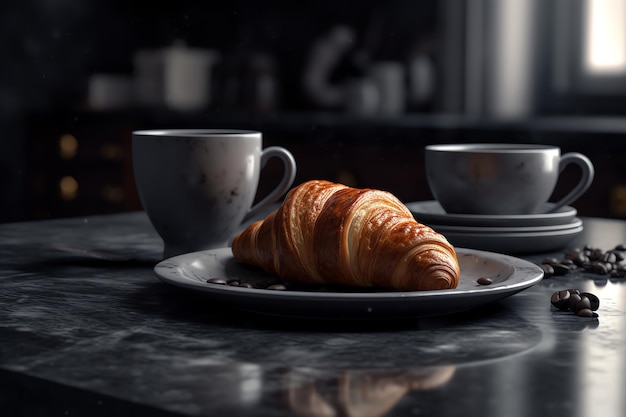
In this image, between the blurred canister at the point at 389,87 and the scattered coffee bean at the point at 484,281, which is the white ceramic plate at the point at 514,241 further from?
the blurred canister at the point at 389,87

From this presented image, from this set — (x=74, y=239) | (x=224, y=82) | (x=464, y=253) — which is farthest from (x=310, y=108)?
(x=464, y=253)

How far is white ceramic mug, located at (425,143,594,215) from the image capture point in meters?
1.04

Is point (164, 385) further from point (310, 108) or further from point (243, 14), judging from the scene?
point (243, 14)

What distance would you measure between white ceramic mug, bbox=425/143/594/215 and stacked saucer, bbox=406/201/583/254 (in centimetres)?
3

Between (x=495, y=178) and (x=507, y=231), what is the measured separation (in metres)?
0.08

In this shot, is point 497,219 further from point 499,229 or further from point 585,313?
point 585,313

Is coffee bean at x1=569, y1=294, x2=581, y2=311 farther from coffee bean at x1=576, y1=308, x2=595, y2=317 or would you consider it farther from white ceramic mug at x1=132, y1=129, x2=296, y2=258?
white ceramic mug at x1=132, y1=129, x2=296, y2=258

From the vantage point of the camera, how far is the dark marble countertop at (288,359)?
48cm

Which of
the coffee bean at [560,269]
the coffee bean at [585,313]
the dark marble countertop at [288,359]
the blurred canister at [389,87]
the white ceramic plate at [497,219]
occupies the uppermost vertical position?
the blurred canister at [389,87]

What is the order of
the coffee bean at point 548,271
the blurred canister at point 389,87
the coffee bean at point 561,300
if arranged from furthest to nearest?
1. the blurred canister at point 389,87
2. the coffee bean at point 548,271
3. the coffee bean at point 561,300

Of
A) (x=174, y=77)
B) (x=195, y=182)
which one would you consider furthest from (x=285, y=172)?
(x=174, y=77)

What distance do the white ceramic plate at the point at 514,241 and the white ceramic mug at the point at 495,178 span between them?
0.19 feet

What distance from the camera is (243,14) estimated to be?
428cm

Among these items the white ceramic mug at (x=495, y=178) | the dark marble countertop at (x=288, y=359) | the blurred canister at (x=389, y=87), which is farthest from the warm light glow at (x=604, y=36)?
the dark marble countertop at (x=288, y=359)
